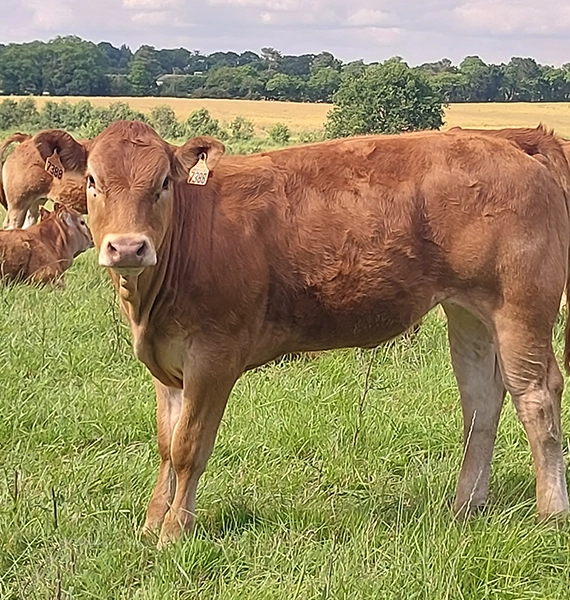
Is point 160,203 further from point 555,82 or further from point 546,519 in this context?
point 555,82

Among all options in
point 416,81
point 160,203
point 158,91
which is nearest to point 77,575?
point 160,203

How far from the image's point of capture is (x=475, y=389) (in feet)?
14.5

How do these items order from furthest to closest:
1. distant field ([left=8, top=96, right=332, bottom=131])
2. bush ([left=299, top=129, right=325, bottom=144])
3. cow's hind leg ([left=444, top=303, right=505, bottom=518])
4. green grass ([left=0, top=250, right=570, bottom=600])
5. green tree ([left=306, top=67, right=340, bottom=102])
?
green tree ([left=306, top=67, right=340, bottom=102]) < distant field ([left=8, top=96, right=332, bottom=131]) < bush ([left=299, top=129, right=325, bottom=144]) < cow's hind leg ([left=444, top=303, right=505, bottom=518]) < green grass ([left=0, top=250, right=570, bottom=600])

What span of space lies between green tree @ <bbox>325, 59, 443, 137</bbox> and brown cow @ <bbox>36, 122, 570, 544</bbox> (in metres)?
36.8

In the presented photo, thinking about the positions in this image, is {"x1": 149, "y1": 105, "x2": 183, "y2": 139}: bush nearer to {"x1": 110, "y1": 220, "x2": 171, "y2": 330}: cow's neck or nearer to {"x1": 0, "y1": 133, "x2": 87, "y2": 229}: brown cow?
{"x1": 0, "y1": 133, "x2": 87, "y2": 229}: brown cow

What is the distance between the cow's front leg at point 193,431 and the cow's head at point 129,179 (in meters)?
0.62

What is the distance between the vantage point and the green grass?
3340mm

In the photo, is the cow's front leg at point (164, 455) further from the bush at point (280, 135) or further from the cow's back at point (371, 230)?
the bush at point (280, 135)

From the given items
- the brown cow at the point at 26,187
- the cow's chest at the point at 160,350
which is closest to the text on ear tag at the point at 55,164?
the cow's chest at the point at 160,350

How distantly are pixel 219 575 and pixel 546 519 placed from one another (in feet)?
5.09

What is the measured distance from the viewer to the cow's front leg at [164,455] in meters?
3.95

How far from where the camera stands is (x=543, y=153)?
13.6 ft

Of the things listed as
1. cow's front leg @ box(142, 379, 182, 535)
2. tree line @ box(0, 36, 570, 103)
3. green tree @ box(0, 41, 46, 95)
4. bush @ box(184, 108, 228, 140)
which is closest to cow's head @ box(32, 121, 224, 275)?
cow's front leg @ box(142, 379, 182, 535)

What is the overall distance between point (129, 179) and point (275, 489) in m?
1.72
